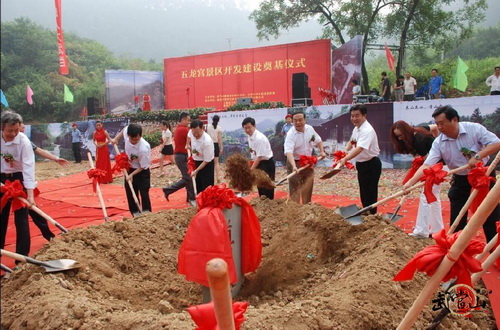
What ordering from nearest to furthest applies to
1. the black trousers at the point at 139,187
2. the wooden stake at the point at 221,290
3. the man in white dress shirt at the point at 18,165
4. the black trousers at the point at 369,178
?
the wooden stake at the point at 221,290
the man in white dress shirt at the point at 18,165
the black trousers at the point at 369,178
the black trousers at the point at 139,187

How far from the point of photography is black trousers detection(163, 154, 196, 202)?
759 centimetres

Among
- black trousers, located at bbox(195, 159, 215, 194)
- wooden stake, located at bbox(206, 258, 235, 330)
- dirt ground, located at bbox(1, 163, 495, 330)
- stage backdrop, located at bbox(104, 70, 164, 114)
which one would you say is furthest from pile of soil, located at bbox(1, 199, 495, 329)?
stage backdrop, located at bbox(104, 70, 164, 114)

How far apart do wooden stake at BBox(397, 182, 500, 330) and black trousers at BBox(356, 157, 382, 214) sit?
3662 mm

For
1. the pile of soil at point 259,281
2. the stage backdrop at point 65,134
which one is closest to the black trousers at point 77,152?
the stage backdrop at point 65,134

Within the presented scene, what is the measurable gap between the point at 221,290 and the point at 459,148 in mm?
3518

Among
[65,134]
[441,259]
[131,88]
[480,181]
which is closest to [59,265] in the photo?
[441,259]

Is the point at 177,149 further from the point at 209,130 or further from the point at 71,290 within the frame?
the point at 71,290

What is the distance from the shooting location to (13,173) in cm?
427

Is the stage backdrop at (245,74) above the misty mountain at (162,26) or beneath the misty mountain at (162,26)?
beneath

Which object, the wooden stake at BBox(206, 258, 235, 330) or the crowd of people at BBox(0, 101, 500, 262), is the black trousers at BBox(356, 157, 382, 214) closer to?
the crowd of people at BBox(0, 101, 500, 262)

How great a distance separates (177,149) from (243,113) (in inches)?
218

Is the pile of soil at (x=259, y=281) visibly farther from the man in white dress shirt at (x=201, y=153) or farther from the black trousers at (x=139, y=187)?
the man in white dress shirt at (x=201, y=153)

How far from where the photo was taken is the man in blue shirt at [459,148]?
3.72m

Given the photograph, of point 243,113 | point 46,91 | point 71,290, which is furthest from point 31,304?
point 46,91
